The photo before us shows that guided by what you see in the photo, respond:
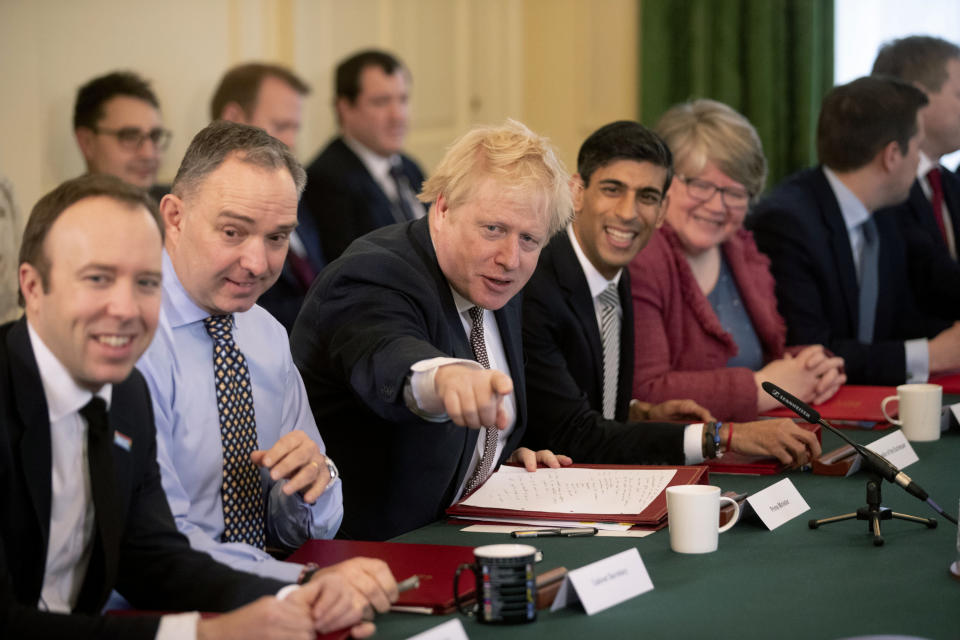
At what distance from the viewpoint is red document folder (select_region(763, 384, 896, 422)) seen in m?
2.85

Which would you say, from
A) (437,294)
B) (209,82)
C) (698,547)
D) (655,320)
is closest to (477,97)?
(209,82)

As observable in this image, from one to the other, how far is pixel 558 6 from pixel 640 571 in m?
5.51

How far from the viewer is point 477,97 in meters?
6.73

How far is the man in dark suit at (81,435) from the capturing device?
1320 millimetres

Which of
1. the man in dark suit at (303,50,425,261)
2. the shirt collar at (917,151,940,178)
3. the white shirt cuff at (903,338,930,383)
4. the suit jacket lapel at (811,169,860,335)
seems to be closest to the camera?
the white shirt cuff at (903,338,930,383)

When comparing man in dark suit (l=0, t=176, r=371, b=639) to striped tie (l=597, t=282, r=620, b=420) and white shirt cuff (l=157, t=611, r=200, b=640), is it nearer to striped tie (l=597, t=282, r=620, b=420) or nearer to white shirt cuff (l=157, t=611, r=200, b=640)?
white shirt cuff (l=157, t=611, r=200, b=640)

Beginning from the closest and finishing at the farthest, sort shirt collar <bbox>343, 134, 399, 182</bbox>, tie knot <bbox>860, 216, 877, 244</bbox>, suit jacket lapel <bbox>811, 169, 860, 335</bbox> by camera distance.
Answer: suit jacket lapel <bbox>811, 169, 860, 335</bbox>, tie knot <bbox>860, 216, 877, 244</bbox>, shirt collar <bbox>343, 134, 399, 182</bbox>

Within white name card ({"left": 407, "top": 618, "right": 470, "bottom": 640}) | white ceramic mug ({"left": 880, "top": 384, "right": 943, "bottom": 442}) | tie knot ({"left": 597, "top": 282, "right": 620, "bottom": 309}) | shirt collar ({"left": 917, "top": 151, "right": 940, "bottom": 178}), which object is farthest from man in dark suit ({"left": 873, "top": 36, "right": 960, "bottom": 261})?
white name card ({"left": 407, "top": 618, "right": 470, "bottom": 640})

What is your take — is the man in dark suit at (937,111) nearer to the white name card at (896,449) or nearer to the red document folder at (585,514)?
the white name card at (896,449)

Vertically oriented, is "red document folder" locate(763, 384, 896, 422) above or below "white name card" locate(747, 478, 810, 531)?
below

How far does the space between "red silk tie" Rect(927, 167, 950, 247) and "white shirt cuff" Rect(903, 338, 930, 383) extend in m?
0.95

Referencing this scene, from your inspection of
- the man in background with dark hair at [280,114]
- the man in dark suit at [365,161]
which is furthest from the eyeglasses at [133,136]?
the man in dark suit at [365,161]

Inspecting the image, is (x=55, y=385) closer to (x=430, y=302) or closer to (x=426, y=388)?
(x=426, y=388)

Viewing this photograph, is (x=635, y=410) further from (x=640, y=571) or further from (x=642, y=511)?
(x=640, y=571)
